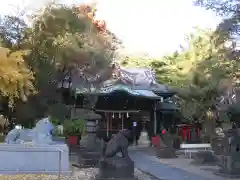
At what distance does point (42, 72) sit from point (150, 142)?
11.3 meters

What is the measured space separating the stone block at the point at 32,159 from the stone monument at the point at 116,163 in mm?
1550

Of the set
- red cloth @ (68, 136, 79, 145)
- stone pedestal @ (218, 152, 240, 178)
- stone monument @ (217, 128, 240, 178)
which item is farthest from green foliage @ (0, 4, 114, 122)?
stone pedestal @ (218, 152, 240, 178)

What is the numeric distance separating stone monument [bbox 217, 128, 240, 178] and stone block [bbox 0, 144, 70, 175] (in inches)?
198

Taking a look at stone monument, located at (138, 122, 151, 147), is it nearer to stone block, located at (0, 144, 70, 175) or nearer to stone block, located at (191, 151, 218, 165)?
stone block, located at (191, 151, 218, 165)

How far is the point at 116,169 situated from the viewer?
1111 cm

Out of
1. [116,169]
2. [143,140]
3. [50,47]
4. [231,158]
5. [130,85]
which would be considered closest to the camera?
[116,169]

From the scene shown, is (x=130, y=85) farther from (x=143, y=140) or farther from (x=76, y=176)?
(x=76, y=176)

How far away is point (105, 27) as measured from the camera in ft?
98.0

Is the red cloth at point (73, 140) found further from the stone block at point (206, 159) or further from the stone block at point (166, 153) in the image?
the stone block at point (206, 159)

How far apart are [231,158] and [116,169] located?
13.4 ft

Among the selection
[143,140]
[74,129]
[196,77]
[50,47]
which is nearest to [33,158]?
[50,47]

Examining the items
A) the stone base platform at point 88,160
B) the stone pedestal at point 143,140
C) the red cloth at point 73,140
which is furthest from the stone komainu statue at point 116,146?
the stone pedestal at point 143,140

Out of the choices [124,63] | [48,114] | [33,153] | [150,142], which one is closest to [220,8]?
[33,153]

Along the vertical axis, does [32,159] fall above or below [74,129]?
below
